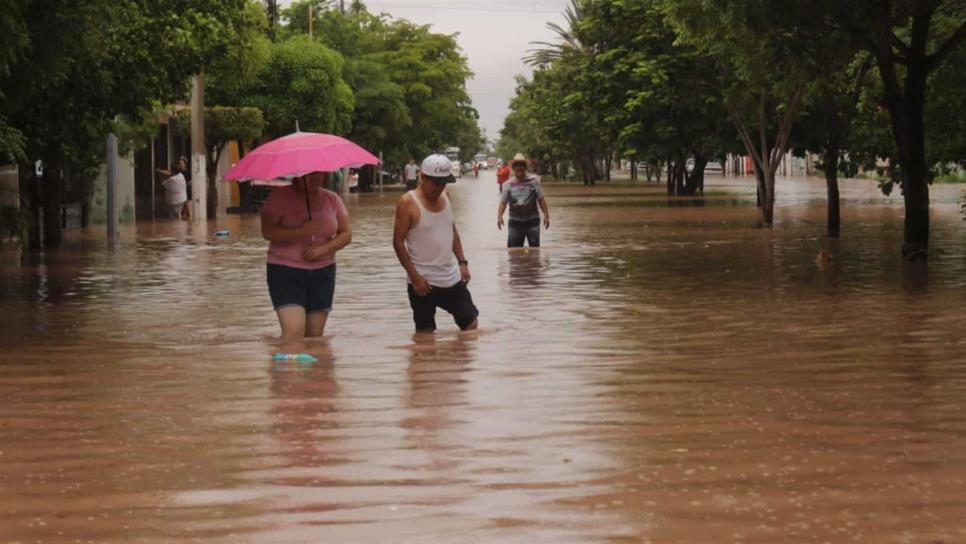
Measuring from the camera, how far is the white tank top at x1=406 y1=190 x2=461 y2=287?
1184 cm

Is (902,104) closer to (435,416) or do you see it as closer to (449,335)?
(449,335)

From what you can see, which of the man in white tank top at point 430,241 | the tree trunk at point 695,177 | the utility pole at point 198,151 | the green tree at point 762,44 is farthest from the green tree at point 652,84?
the man in white tank top at point 430,241

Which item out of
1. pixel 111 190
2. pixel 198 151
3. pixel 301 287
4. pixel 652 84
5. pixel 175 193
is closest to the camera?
pixel 301 287

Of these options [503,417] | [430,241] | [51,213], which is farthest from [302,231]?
[51,213]

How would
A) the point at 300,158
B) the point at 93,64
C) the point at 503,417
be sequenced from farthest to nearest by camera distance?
the point at 93,64 < the point at 300,158 < the point at 503,417

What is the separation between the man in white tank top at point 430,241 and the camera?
11695 mm

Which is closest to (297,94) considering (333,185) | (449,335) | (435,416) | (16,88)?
(333,185)

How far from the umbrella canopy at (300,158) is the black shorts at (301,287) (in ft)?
2.09

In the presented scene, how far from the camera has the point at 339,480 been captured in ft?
23.6

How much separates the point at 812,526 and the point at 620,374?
4.52m

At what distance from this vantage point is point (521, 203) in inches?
861

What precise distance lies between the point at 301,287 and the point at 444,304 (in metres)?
1.17

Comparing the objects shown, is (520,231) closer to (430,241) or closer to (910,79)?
(910,79)

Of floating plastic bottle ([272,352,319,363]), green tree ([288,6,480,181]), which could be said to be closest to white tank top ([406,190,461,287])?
floating plastic bottle ([272,352,319,363])
